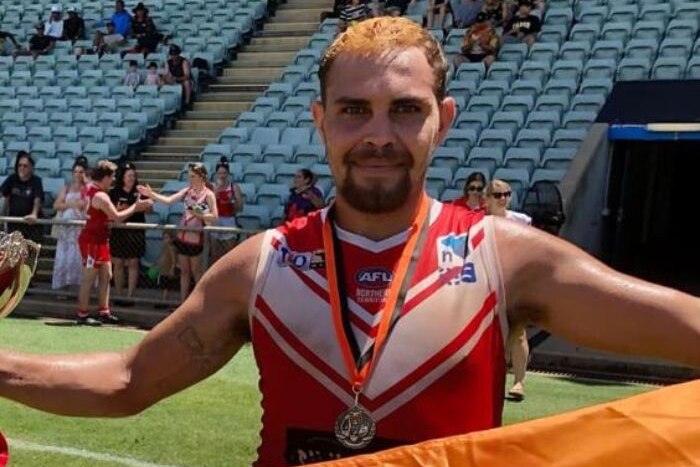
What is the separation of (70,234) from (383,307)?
10.5 metres

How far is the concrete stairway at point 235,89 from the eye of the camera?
1681cm

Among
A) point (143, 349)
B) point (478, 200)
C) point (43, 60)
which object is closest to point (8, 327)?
point (478, 200)

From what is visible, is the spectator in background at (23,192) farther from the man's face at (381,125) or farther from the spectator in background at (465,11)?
the man's face at (381,125)

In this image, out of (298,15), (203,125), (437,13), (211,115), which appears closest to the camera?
(437,13)

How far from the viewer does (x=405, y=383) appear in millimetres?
2033

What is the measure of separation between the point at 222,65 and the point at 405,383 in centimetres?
1798

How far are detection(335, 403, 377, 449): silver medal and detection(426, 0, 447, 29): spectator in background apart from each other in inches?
580

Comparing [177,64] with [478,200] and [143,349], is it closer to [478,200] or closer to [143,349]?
[478,200]

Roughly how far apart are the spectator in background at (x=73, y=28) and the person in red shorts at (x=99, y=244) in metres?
11.3

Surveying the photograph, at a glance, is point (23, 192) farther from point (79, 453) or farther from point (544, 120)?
point (79, 453)

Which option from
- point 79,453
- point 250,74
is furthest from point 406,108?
point 250,74

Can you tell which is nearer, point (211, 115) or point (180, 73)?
point (211, 115)

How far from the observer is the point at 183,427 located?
20.3 feet

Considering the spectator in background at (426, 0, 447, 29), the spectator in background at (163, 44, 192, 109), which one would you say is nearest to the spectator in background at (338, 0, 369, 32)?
the spectator in background at (426, 0, 447, 29)
